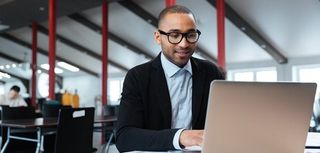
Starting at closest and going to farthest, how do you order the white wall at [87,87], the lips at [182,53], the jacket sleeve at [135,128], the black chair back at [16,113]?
the jacket sleeve at [135,128] → the lips at [182,53] → the black chair back at [16,113] → the white wall at [87,87]

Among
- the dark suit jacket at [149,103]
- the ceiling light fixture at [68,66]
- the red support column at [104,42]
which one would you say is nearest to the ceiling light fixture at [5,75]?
the ceiling light fixture at [68,66]

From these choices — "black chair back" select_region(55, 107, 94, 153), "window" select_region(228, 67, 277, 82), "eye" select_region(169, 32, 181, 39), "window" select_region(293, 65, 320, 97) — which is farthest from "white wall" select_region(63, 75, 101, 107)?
"eye" select_region(169, 32, 181, 39)

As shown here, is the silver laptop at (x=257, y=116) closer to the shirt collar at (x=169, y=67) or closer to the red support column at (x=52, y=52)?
the shirt collar at (x=169, y=67)

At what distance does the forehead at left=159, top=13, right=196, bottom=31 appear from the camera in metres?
1.19

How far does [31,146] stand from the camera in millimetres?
3465

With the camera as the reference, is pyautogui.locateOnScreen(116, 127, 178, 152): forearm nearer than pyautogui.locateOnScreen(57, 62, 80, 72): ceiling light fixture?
Yes

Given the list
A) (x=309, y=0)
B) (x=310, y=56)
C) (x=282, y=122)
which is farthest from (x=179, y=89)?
(x=310, y=56)

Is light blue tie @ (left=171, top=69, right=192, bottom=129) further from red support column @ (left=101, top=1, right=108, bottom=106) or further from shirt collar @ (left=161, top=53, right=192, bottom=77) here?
red support column @ (left=101, top=1, right=108, bottom=106)

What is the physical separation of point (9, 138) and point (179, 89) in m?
2.47

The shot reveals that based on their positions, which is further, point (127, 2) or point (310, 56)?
point (310, 56)

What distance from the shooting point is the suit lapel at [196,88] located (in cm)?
134

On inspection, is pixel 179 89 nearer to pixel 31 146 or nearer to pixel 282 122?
pixel 282 122

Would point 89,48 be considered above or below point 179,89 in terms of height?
above

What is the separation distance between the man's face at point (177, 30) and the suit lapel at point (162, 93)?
13 centimetres
